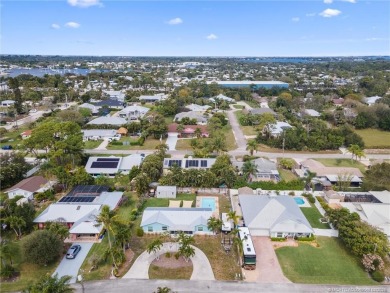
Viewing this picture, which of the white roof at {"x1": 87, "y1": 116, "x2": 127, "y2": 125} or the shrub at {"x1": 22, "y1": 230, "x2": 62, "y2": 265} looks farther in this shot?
the white roof at {"x1": 87, "y1": 116, "x2": 127, "y2": 125}

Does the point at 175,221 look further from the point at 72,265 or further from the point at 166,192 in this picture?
the point at 72,265

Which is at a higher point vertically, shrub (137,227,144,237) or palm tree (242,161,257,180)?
palm tree (242,161,257,180)

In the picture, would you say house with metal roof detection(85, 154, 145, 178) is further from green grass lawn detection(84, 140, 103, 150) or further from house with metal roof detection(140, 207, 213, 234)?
house with metal roof detection(140, 207, 213, 234)

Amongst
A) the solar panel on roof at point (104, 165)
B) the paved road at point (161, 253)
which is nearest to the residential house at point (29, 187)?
the solar panel on roof at point (104, 165)

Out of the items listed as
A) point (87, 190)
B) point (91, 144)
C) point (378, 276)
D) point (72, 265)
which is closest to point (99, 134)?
point (91, 144)

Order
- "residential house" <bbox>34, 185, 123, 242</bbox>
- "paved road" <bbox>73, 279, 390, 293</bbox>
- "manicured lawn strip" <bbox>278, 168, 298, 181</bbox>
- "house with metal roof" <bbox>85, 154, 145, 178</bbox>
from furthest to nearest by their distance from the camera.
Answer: "manicured lawn strip" <bbox>278, 168, 298, 181</bbox> → "house with metal roof" <bbox>85, 154, 145, 178</bbox> → "residential house" <bbox>34, 185, 123, 242</bbox> → "paved road" <bbox>73, 279, 390, 293</bbox>

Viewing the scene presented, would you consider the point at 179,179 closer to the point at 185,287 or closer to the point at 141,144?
the point at 185,287

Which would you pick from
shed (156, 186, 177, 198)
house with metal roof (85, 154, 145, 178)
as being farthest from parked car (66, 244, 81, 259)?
house with metal roof (85, 154, 145, 178)

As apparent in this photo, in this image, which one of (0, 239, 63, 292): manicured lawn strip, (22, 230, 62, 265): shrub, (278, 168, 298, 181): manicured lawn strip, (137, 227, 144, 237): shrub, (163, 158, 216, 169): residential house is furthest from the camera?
(278, 168, 298, 181): manicured lawn strip
